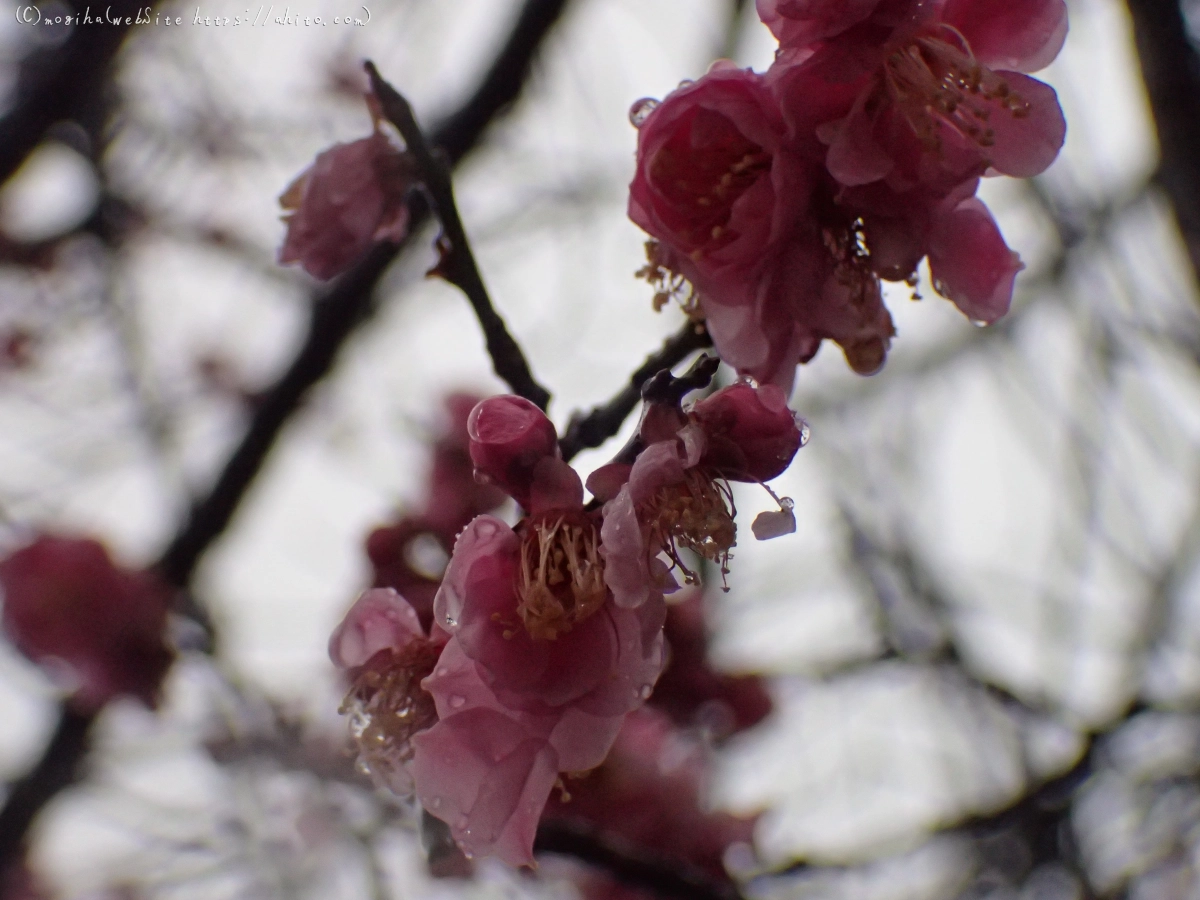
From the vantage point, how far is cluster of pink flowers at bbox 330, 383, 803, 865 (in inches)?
30.7

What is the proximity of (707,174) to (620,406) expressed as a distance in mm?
271

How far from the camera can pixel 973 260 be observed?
903 mm

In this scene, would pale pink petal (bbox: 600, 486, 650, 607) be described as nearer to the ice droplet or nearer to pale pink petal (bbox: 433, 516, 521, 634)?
pale pink petal (bbox: 433, 516, 521, 634)

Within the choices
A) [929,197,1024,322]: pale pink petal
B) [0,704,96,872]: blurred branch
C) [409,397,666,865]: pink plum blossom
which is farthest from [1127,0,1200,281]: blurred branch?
[0,704,96,872]: blurred branch

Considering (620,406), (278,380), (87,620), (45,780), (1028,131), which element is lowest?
(45,780)

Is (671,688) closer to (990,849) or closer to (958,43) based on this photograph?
(990,849)

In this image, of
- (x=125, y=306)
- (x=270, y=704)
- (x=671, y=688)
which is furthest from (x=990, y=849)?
(x=125, y=306)

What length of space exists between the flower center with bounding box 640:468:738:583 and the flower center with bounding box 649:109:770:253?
0.23 m

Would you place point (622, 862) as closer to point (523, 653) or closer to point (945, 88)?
point (523, 653)

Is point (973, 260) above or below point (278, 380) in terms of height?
above

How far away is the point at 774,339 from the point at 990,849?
2173mm

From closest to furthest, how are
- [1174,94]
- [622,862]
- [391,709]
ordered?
1. [391,709]
2. [622,862]
3. [1174,94]

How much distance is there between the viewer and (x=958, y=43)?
90 cm

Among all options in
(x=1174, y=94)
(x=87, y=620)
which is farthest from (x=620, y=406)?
(x=87, y=620)
